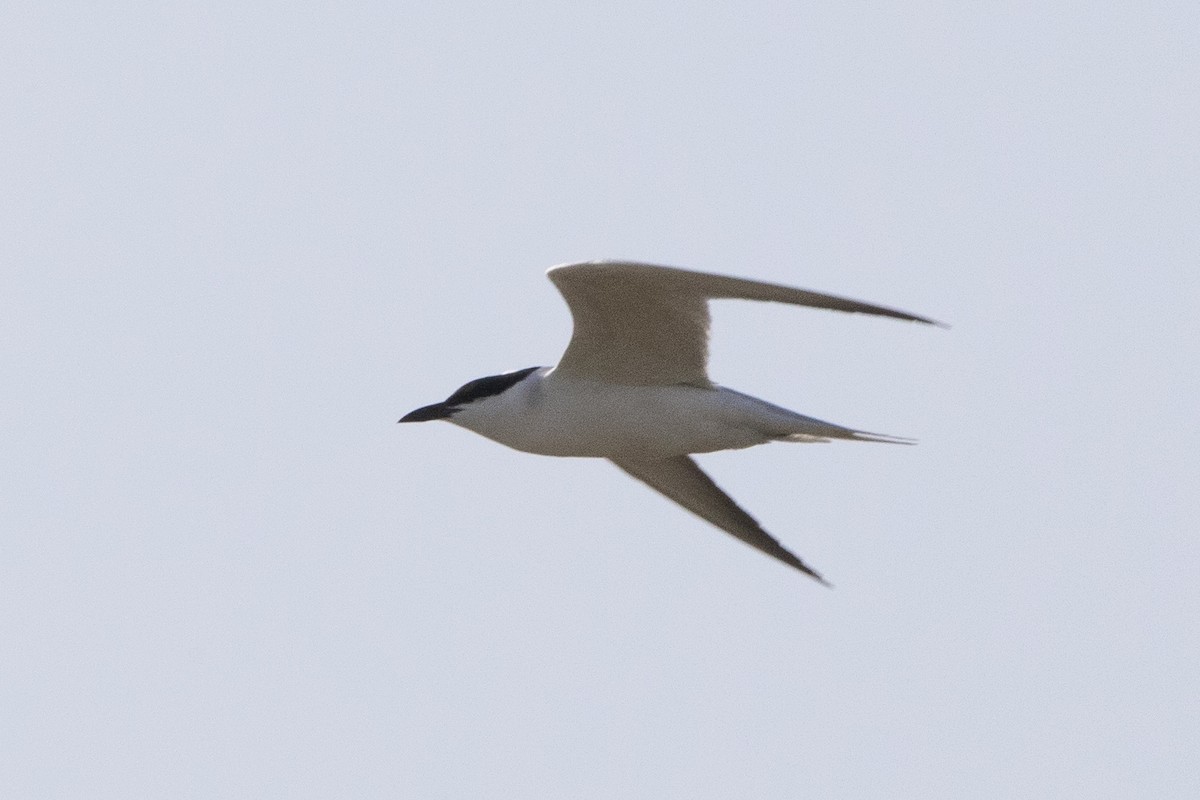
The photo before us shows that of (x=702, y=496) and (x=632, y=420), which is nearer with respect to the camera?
(x=632, y=420)

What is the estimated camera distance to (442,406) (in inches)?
445

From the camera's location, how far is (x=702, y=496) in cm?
1191

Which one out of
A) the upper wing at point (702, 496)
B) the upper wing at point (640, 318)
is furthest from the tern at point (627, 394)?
the upper wing at point (702, 496)

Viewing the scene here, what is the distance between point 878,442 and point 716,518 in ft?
6.85

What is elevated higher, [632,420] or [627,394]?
[627,394]

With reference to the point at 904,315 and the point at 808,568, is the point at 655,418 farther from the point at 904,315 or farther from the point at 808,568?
the point at 904,315

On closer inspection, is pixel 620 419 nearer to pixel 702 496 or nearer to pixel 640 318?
pixel 640 318

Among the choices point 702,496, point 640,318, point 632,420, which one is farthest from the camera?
point 702,496

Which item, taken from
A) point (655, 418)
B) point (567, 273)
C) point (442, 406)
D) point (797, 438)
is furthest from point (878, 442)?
point (442, 406)

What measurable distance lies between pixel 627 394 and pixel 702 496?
64.0 inches

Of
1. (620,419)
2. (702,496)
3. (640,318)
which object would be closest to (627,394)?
(620,419)

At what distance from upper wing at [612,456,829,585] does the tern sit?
1.92 feet

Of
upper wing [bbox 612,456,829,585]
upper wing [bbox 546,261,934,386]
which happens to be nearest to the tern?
upper wing [bbox 546,261,934,386]

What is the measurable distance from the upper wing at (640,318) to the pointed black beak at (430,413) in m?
0.97
